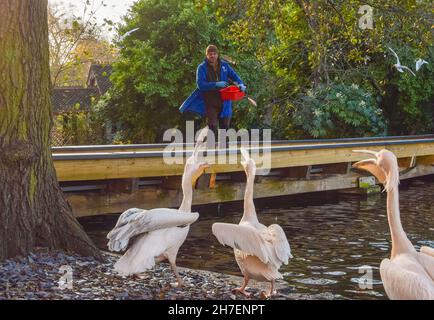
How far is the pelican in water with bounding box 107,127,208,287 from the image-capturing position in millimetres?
6488

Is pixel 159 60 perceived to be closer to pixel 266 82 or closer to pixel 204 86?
pixel 266 82

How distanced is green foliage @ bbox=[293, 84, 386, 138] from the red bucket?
11427mm

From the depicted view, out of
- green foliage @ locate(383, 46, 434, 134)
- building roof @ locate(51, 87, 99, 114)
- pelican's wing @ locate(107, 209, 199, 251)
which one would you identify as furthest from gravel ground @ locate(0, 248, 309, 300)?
building roof @ locate(51, 87, 99, 114)

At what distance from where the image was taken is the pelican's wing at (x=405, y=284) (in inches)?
194

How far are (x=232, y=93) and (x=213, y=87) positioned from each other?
1.20ft

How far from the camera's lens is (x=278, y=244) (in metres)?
6.54

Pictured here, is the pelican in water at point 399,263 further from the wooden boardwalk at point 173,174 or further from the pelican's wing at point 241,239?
the wooden boardwalk at point 173,174

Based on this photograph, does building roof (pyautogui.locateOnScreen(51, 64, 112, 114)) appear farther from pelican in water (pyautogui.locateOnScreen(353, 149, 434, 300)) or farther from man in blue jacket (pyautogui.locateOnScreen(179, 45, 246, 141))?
pelican in water (pyautogui.locateOnScreen(353, 149, 434, 300))

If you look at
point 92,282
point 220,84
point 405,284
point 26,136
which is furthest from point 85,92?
A: point 405,284

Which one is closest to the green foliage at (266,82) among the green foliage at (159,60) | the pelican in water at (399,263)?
the green foliage at (159,60)

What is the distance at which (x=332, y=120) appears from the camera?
24.3m

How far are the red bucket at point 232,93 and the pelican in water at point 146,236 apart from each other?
5.56m
